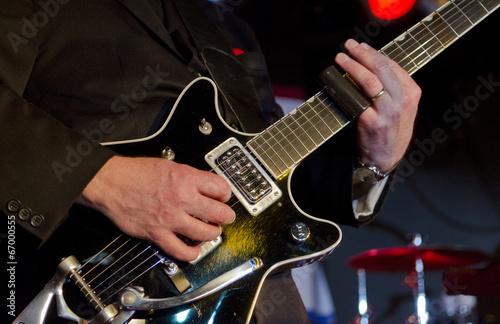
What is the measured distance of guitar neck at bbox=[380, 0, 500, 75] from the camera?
1.22 metres

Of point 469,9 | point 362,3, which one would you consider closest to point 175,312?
point 469,9

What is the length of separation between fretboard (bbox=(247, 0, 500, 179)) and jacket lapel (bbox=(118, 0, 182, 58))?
16.6 inches

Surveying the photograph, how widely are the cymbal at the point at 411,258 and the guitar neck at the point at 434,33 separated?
1736mm

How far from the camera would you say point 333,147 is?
131 centimetres

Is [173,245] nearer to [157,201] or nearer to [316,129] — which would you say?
[157,201]

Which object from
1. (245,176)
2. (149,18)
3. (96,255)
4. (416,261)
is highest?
(149,18)

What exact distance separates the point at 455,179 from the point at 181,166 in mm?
3001

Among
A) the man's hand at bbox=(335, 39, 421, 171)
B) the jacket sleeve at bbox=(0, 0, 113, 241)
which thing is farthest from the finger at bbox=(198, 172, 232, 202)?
the man's hand at bbox=(335, 39, 421, 171)

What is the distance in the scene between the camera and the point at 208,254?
3.13ft

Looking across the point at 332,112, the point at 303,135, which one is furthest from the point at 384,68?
the point at 303,135

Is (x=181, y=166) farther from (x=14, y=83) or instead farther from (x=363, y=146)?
(x=363, y=146)

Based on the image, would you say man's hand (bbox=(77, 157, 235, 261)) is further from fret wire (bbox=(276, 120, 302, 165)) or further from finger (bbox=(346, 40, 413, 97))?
finger (bbox=(346, 40, 413, 97))

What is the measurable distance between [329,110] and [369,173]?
0.25 m

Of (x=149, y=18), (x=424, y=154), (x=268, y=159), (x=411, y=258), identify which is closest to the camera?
(x=268, y=159)
